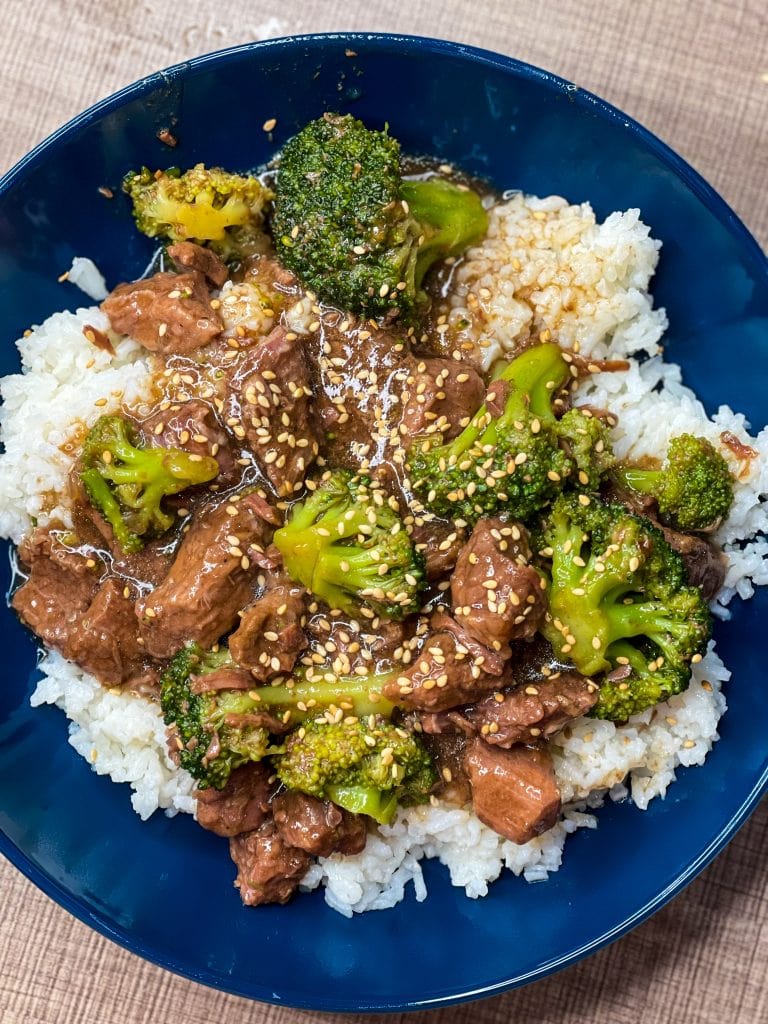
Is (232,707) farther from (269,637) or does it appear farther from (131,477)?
(131,477)

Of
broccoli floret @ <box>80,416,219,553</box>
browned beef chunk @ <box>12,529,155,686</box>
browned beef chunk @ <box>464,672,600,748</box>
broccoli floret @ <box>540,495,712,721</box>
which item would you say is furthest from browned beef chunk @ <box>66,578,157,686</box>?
broccoli floret @ <box>540,495,712,721</box>

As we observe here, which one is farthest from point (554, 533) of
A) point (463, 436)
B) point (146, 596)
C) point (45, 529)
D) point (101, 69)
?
point (101, 69)

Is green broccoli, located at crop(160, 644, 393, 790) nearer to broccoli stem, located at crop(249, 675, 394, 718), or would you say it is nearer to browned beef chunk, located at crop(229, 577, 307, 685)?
broccoli stem, located at crop(249, 675, 394, 718)

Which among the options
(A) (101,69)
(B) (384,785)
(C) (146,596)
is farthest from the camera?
(A) (101,69)

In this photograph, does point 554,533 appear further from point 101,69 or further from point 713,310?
point 101,69

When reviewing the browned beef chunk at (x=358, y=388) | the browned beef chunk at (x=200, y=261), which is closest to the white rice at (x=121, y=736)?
the browned beef chunk at (x=358, y=388)

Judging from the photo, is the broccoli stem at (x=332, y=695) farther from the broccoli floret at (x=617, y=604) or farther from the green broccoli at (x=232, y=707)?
the broccoli floret at (x=617, y=604)
